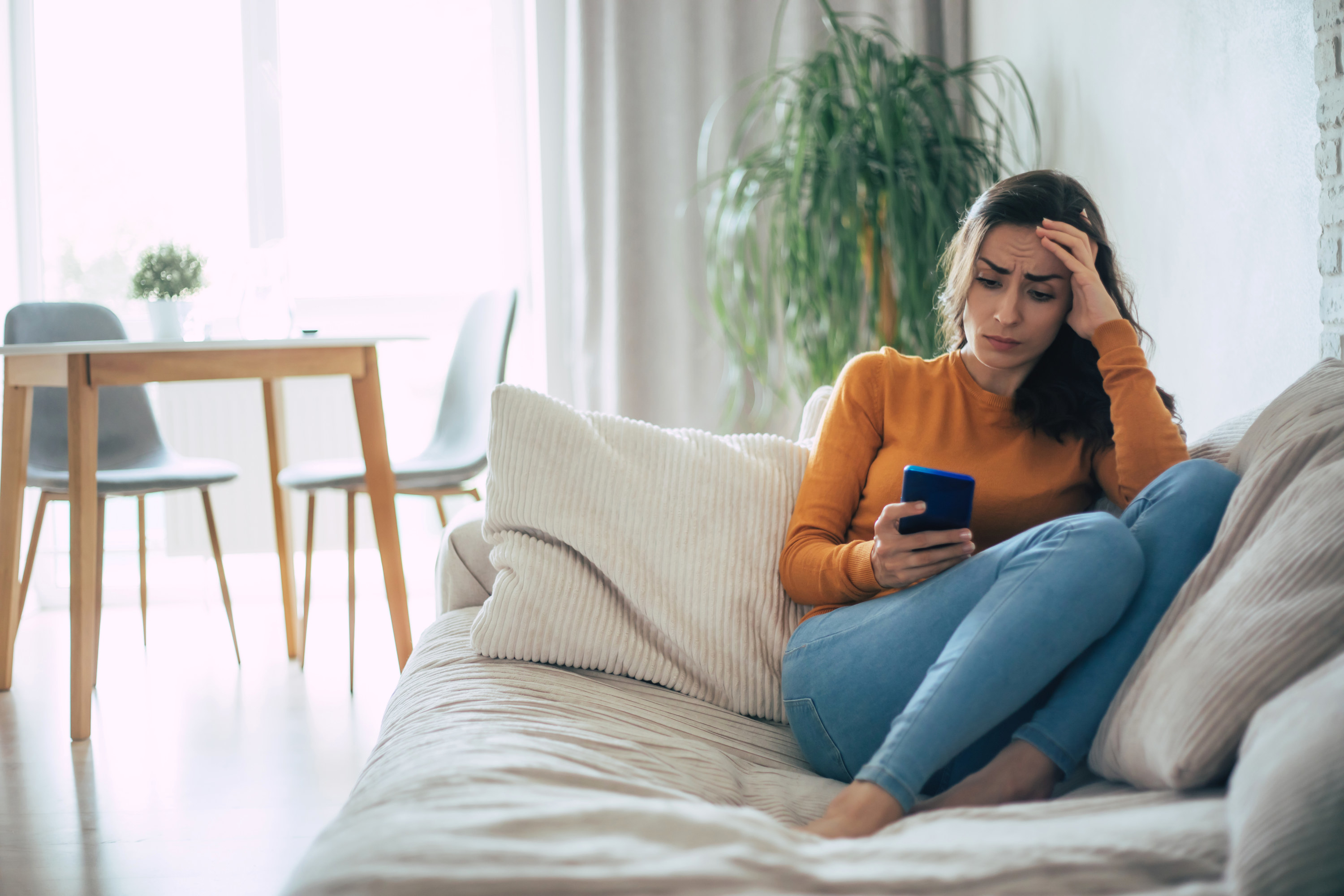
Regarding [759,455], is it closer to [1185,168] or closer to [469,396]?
[1185,168]

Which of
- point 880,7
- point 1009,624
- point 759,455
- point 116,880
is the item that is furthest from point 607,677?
point 880,7

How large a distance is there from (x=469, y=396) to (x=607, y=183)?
2.66 feet

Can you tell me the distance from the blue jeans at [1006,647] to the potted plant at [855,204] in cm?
140

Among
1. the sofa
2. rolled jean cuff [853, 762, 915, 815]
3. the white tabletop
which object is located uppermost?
the white tabletop

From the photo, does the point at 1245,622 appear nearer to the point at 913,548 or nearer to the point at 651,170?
the point at 913,548

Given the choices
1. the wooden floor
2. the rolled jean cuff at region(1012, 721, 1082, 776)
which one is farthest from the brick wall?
the wooden floor

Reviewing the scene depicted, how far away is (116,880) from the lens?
148cm

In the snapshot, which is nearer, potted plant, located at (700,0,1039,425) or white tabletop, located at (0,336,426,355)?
white tabletop, located at (0,336,426,355)

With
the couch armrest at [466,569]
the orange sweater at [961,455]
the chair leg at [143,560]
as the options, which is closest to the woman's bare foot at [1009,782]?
the orange sweater at [961,455]

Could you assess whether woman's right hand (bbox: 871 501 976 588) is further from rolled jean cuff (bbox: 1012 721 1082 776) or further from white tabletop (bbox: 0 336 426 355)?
white tabletop (bbox: 0 336 426 355)

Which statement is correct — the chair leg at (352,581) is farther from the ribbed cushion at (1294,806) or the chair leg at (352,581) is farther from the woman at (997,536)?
the ribbed cushion at (1294,806)

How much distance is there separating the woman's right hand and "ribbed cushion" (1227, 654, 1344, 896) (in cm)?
40

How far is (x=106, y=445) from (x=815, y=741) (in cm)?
255

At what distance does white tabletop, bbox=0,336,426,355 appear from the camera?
6.75ft
